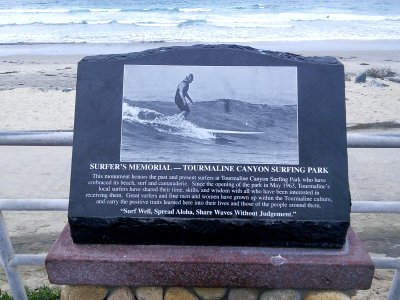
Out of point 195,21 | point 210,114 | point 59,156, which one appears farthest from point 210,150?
point 195,21

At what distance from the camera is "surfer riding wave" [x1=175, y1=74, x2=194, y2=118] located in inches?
117

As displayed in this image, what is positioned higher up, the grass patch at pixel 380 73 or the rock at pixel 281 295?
the rock at pixel 281 295

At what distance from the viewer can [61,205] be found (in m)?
3.12

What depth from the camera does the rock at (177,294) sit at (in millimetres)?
2896

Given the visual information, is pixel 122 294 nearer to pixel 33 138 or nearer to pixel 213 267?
pixel 213 267

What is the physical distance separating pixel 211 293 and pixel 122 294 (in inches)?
19.7

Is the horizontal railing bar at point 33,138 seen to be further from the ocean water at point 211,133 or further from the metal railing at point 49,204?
the ocean water at point 211,133

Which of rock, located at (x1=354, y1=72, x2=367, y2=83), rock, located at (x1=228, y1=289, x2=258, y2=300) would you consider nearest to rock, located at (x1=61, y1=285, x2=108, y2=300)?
rock, located at (x1=228, y1=289, x2=258, y2=300)

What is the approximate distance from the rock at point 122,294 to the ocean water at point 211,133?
2.39 ft

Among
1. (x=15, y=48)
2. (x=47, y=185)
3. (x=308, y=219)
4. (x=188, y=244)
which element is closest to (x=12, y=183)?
(x=47, y=185)

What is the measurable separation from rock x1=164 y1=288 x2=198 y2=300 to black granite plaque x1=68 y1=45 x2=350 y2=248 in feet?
0.89

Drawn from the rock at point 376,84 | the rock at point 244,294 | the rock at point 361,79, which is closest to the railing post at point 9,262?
the rock at point 244,294

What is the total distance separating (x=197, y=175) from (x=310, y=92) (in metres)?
0.80

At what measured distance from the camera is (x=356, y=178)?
22.7 feet
